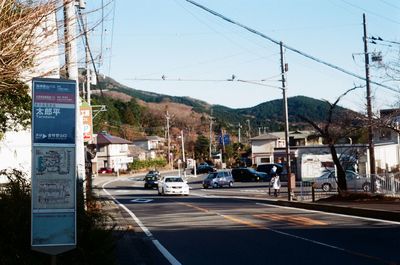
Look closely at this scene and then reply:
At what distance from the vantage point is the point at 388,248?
41.0 feet

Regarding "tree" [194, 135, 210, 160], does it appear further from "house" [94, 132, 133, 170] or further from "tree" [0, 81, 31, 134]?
"tree" [0, 81, 31, 134]

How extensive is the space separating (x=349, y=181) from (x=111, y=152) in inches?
2836

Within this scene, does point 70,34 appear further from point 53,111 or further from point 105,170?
point 105,170

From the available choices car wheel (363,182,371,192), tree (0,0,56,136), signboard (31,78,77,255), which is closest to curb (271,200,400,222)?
car wheel (363,182,371,192)

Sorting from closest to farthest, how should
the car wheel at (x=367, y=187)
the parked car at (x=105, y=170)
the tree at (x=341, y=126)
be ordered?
the tree at (x=341, y=126) < the car wheel at (x=367, y=187) < the parked car at (x=105, y=170)

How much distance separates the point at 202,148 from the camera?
119m

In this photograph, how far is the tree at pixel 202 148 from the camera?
118625 mm

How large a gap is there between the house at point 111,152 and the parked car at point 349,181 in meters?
61.8

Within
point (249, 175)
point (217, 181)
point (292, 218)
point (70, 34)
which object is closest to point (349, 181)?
point (292, 218)

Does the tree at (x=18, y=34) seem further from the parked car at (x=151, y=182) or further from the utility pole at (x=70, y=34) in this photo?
the parked car at (x=151, y=182)

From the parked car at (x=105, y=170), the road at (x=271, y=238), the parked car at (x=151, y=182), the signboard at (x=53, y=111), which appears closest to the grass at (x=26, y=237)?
the signboard at (x=53, y=111)

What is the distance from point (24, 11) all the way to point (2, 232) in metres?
2.92

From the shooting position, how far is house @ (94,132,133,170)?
97.7 meters

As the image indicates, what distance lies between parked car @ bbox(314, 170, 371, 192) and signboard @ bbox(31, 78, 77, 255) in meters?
Answer: 24.1
